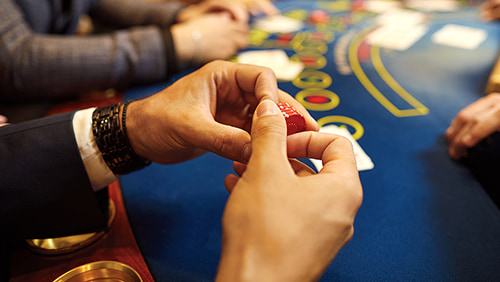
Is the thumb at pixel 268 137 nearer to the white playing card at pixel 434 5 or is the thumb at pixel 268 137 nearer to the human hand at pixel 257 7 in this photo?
the human hand at pixel 257 7

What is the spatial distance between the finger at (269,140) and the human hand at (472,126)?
64 centimetres

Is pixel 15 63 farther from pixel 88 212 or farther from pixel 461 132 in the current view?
pixel 461 132

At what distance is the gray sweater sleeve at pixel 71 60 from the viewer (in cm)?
106

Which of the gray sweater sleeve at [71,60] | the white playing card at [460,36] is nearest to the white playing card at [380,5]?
the white playing card at [460,36]

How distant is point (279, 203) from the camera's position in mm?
449

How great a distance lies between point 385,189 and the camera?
82 cm

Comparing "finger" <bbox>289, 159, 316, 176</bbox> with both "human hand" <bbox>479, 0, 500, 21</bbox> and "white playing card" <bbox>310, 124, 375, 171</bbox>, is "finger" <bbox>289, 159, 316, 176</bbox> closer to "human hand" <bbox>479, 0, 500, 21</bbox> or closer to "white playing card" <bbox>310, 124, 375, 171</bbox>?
"white playing card" <bbox>310, 124, 375, 171</bbox>

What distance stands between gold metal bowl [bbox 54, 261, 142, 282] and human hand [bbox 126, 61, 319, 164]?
0.89ft

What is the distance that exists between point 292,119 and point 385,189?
1.15 feet

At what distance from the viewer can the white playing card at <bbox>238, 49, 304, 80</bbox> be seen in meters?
1.33

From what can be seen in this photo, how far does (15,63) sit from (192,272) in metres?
0.94

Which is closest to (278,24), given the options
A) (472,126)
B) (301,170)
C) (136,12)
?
(136,12)

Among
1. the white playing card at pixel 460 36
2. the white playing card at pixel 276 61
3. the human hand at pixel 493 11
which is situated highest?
the human hand at pixel 493 11

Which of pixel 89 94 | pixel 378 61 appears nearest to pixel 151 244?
pixel 89 94
